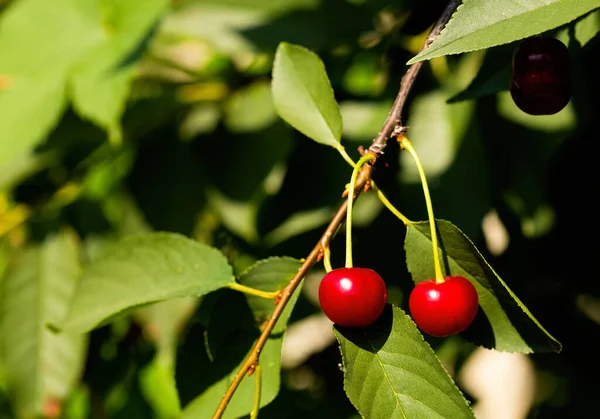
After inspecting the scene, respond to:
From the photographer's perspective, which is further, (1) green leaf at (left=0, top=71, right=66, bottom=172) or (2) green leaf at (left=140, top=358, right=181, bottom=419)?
(2) green leaf at (left=140, top=358, right=181, bottom=419)

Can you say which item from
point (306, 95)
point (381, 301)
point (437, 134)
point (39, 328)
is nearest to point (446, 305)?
point (381, 301)

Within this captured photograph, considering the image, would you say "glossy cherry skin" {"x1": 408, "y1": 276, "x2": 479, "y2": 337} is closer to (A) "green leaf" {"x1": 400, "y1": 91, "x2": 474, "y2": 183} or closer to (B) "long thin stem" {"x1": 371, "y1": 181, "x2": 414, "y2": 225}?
(B) "long thin stem" {"x1": 371, "y1": 181, "x2": 414, "y2": 225}

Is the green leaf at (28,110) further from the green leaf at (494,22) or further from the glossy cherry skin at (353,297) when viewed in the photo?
the green leaf at (494,22)

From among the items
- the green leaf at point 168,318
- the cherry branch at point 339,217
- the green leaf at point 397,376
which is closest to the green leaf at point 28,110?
the green leaf at point 168,318

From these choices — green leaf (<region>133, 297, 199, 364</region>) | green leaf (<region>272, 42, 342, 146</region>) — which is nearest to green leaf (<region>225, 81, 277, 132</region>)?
green leaf (<region>133, 297, 199, 364</region>)

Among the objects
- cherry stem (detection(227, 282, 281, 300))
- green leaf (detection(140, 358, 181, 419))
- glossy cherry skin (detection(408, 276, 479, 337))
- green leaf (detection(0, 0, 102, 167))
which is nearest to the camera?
glossy cherry skin (detection(408, 276, 479, 337))

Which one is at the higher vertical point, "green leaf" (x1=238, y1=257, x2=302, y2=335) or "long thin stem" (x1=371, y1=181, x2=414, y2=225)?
"long thin stem" (x1=371, y1=181, x2=414, y2=225)
